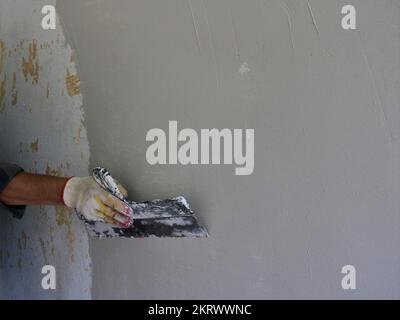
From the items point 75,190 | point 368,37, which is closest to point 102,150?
point 75,190

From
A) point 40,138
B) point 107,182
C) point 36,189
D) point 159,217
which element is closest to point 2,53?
point 40,138

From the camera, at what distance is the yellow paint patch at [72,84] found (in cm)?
162

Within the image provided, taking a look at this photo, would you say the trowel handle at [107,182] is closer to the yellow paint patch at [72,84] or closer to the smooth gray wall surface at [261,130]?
the smooth gray wall surface at [261,130]

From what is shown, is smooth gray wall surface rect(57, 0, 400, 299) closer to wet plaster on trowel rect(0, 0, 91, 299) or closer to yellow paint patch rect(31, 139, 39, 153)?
wet plaster on trowel rect(0, 0, 91, 299)

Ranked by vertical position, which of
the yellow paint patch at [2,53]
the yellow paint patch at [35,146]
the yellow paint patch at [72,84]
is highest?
the yellow paint patch at [2,53]

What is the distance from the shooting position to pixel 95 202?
1.46 metres

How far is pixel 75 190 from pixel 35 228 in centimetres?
38

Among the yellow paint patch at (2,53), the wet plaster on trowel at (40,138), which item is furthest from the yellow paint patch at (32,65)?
the yellow paint patch at (2,53)

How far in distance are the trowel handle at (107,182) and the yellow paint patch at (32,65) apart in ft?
1.62

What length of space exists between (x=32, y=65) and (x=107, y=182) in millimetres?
586

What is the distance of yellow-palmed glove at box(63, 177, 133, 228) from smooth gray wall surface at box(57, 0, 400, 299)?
96 mm

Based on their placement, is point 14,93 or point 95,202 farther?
point 14,93

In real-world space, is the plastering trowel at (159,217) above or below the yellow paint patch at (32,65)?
below

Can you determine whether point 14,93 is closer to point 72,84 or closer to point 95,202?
point 72,84
